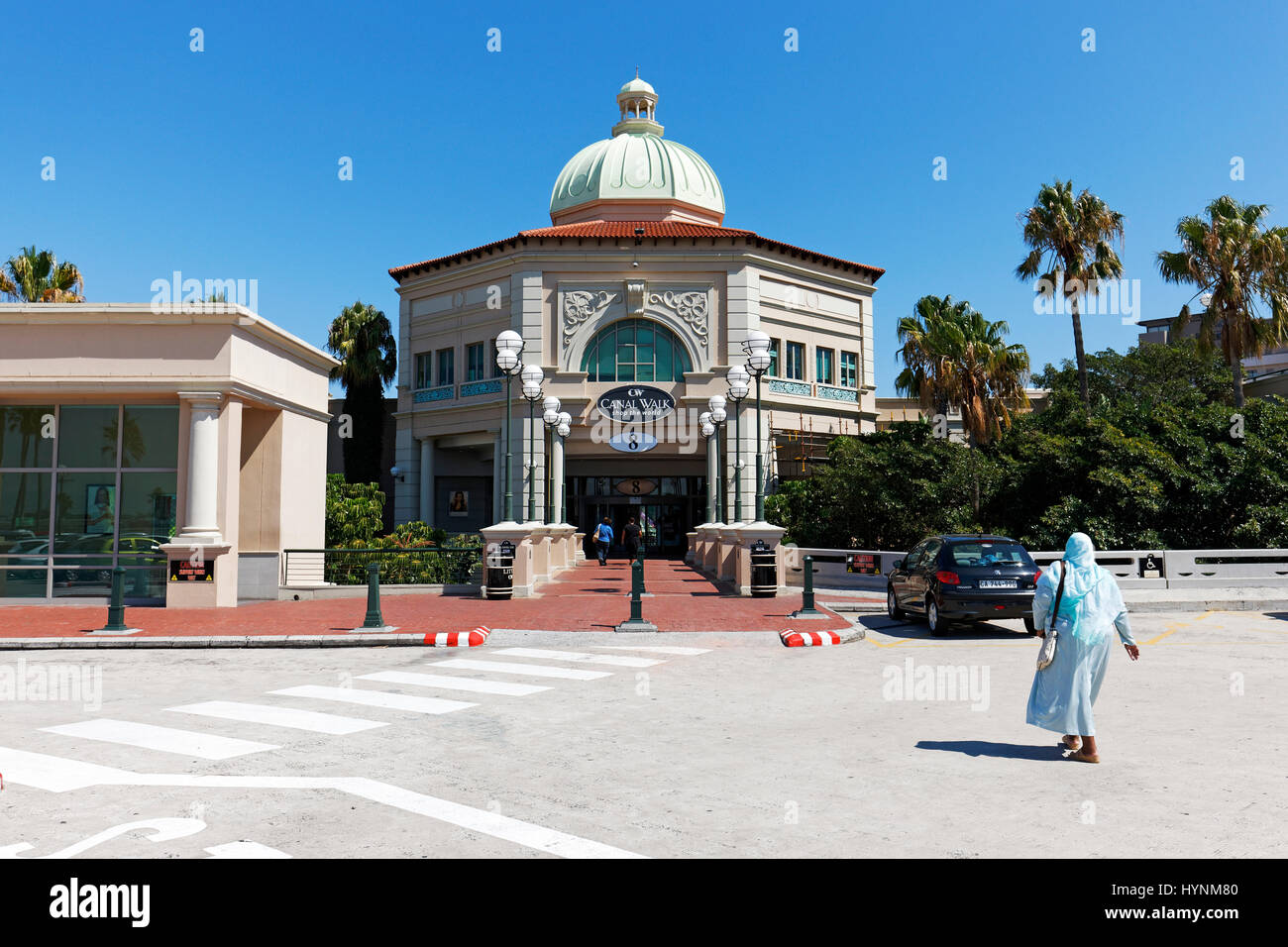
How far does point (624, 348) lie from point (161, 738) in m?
32.4

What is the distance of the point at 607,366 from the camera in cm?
3869

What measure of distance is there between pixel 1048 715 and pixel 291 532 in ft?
60.1

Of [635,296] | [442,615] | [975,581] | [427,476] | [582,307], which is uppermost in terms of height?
[635,296]

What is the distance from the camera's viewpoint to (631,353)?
38.6 metres

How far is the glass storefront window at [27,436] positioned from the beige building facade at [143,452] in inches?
0.8

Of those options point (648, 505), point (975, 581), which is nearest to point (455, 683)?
point (975, 581)

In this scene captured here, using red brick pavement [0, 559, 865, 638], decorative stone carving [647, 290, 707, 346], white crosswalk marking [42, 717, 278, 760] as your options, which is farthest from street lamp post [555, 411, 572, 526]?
white crosswalk marking [42, 717, 278, 760]

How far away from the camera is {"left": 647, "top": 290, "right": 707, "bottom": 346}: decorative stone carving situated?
38250mm

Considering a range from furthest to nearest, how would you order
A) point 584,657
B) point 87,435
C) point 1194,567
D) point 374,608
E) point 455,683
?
point 1194,567
point 87,435
point 374,608
point 584,657
point 455,683

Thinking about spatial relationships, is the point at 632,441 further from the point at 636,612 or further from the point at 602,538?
the point at 636,612

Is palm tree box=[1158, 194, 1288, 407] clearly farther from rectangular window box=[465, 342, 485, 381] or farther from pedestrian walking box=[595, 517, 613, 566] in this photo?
rectangular window box=[465, 342, 485, 381]

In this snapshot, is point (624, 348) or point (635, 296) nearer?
point (635, 296)
